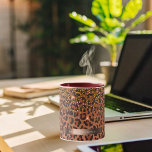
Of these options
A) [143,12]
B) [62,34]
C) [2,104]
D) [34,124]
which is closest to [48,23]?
[62,34]

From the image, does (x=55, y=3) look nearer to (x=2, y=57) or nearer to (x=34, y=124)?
(x=2, y=57)

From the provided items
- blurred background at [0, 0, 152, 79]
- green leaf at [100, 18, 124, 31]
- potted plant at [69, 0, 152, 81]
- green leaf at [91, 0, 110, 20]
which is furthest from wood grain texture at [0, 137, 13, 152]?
blurred background at [0, 0, 152, 79]

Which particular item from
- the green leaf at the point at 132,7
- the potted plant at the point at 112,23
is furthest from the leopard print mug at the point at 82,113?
the green leaf at the point at 132,7

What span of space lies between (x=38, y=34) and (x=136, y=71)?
369 cm

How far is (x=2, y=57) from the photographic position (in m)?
4.43

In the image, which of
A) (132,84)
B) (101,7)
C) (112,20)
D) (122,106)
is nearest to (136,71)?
(132,84)

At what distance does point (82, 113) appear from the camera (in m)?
0.59

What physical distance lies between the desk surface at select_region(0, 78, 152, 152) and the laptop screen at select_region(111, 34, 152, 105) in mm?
200

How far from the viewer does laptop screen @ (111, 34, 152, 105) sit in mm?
946

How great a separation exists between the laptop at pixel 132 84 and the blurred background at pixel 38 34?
3346 millimetres

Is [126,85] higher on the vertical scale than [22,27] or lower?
lower

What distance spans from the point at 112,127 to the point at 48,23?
13.4 feet

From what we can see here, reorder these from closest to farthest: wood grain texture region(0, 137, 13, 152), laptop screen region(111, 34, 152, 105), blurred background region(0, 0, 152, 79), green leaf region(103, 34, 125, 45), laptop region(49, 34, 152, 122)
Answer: wood grain texture region(0, 137, 13, 152) → laptop region(49, 34, 152, 122) → laptop screen region(111, 34, 152, 105) → green leaf region(103, 34, 125, 45) → blurred background region(0, 0, 152, 79)

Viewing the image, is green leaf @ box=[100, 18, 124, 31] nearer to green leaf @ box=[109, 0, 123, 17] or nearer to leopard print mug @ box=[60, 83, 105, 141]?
green leaf @ box=[109, 0, 123, 17]
